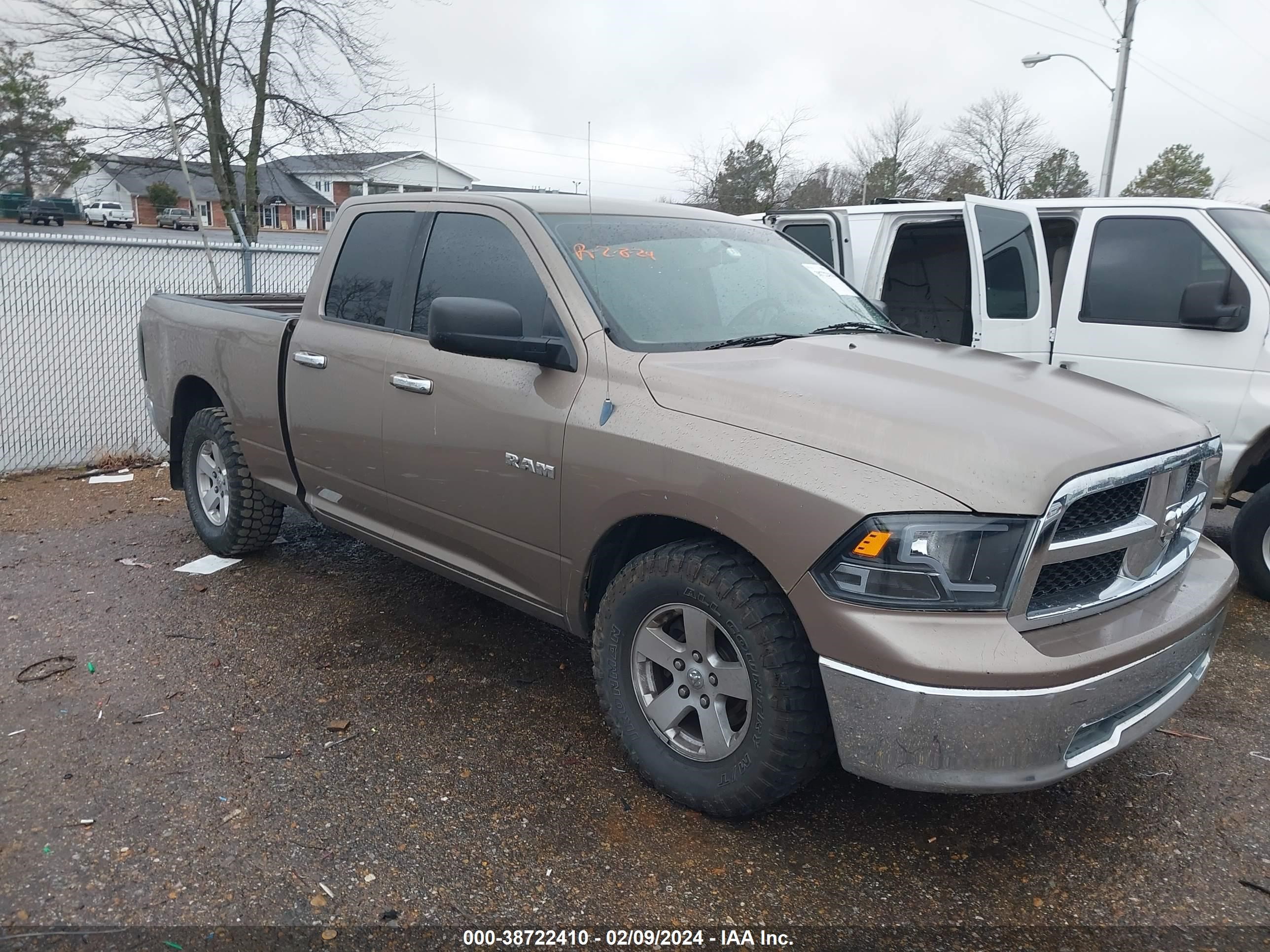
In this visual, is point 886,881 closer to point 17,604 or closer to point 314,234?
point 17,604

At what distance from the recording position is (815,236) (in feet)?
23.5

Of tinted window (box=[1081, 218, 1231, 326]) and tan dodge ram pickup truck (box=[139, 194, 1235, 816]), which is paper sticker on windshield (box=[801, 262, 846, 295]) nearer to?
tan dodge ram pickup truck (box=[139, 194, 1235, 816])

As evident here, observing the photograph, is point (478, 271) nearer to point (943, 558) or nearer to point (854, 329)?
point (854, 329)

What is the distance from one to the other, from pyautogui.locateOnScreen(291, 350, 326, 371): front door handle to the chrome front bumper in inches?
109

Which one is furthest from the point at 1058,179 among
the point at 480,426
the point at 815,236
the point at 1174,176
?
the point at 480,426

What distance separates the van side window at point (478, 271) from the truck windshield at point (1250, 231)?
156 inches

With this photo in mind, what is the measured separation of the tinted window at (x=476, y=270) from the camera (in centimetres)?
342

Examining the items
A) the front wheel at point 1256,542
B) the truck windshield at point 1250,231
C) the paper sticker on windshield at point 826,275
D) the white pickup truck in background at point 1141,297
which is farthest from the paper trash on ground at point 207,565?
the truck windshield at point 1250,231

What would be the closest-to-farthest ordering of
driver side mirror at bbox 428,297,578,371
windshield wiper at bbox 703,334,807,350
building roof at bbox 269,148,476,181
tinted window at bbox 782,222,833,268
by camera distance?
driver side mirror at bbox 428,297,578,371 → windshield wiper at bbox 703,334,807,350 → tinted window at bbox 782,222,833,268 → building roof at bbox 269,148,476,181

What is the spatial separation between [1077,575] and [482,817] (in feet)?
6.33

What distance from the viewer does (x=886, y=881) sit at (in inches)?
105

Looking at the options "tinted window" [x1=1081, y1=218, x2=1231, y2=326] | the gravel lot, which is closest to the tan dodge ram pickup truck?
the gravel lot

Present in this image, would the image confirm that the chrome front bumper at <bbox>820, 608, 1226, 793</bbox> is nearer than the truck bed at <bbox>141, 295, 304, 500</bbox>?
Yes

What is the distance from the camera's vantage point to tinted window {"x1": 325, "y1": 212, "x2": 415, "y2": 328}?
403 centimetres
